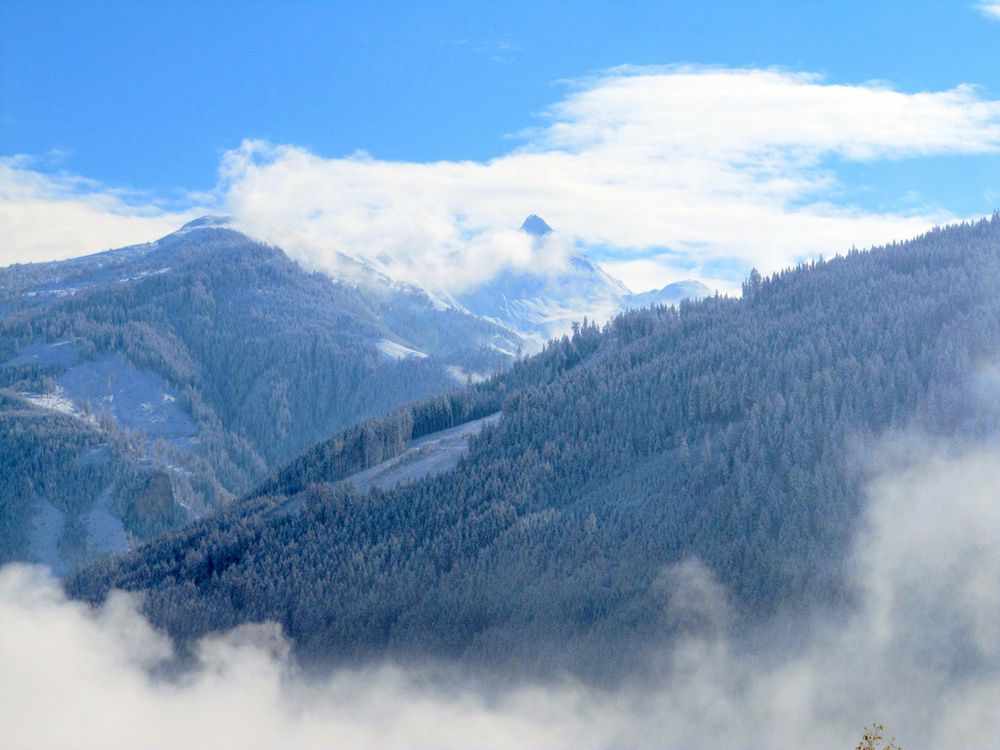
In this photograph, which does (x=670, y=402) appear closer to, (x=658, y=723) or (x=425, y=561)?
(x=425, y=561)

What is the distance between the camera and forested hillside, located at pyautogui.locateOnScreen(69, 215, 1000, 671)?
15188 cm

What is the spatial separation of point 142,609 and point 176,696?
69.2 ft

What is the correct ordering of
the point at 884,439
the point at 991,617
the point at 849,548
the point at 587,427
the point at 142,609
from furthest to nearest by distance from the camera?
the point at 587,427 < the point at 142,609 < the point at 884,439 < the point at 849,548 < the point at 991,617

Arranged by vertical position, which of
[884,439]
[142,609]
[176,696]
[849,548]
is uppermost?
[884,439]

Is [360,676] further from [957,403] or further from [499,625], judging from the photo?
[957,403]

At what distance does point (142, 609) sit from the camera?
187m

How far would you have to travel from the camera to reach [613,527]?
165 m

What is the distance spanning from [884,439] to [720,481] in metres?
21.7

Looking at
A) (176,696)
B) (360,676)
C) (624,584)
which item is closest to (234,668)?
(176,696)

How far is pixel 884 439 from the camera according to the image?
167 meters

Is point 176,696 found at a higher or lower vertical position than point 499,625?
lower

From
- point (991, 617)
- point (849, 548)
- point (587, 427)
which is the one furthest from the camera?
point (587, 427)

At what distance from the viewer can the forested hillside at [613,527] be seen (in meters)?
152

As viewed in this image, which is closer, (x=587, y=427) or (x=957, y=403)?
(x=957, y=403)
